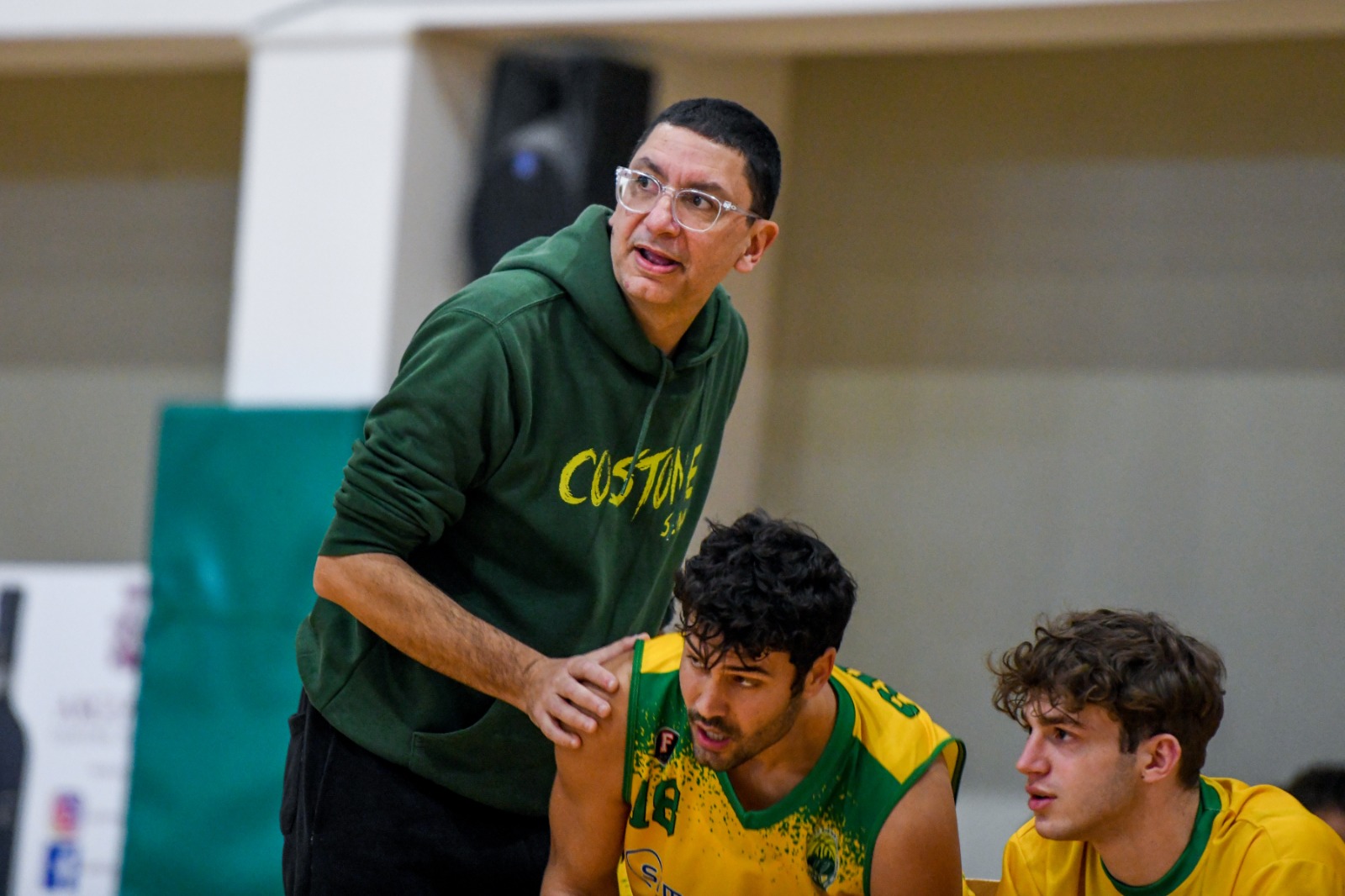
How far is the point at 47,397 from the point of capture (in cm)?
514

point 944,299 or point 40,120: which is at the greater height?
point 40,120

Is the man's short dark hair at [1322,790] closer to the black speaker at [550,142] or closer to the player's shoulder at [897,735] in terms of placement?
the player's shoulder at [897,735]

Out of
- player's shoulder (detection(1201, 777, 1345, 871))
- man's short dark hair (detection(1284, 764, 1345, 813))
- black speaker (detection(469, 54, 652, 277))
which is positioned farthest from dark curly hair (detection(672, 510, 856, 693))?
black speaker (detection(469, 54, 652, 277))

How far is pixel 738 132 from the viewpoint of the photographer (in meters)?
2.07

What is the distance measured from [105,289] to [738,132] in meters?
3.65

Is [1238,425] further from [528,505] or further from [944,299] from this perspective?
[528,505]

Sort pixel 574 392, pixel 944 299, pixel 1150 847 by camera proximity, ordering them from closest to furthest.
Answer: pixel 1150 847
pixel 574 392
pixel 944 299

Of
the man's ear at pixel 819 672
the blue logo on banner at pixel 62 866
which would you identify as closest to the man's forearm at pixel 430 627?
the man's ear at pixel 819 672

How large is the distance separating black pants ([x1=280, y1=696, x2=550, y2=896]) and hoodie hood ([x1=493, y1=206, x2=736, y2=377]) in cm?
65

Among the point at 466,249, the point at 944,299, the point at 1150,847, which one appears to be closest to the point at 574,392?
the point at 1150,847

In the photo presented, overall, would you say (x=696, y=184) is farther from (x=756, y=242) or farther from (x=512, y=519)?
(x=512, y=519)

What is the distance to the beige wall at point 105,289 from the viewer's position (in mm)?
5047

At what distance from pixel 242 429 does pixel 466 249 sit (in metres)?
0.81

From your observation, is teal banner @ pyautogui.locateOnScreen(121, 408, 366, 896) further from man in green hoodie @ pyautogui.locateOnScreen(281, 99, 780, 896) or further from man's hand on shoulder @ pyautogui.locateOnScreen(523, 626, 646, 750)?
man's hand on shoulder @ pyautogui.locateOnScreen(523, 626, 646, 750)
